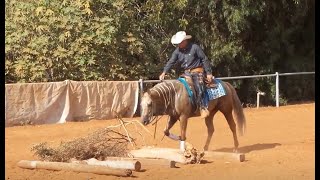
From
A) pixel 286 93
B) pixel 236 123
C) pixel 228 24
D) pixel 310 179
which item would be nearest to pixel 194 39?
pixel 228 24

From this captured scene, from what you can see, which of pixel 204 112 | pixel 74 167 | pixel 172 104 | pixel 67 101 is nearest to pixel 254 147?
pixel 204 112

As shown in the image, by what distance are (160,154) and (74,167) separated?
5.60 feet

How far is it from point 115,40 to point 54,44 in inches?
80.4

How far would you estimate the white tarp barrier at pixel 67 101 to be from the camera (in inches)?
645

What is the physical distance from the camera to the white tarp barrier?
16.4m

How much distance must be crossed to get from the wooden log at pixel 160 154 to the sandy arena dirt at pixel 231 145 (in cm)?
24

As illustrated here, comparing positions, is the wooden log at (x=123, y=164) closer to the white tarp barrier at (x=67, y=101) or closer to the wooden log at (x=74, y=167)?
the wooden log at (x=74, y=167)

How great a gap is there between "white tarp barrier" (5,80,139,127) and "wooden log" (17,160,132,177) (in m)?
6.27

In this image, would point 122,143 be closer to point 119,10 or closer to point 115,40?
point 115,40

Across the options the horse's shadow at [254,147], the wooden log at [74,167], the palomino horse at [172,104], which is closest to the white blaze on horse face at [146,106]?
the palomino horse at [172,104]

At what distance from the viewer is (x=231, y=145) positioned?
1315 centimetres

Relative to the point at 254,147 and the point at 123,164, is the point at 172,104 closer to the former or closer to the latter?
the point at 123,164

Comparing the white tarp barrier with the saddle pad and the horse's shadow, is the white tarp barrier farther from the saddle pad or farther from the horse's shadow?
the saddle pad

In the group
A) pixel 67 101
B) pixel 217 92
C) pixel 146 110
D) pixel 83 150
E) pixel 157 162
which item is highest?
pixel 217 92
